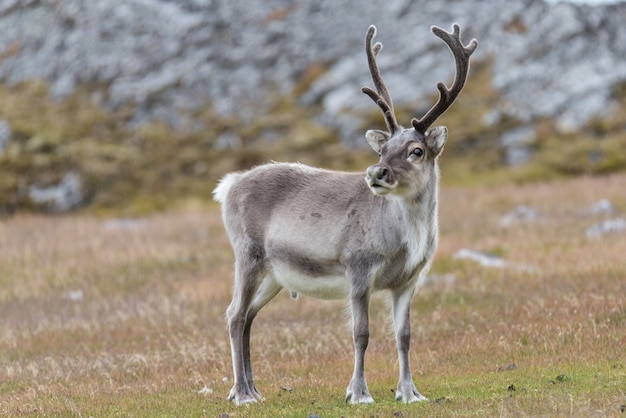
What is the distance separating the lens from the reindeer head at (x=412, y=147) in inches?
401

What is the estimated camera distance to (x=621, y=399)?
30.0 ft

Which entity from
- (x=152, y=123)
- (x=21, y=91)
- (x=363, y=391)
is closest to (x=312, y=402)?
(x=363, y=391)

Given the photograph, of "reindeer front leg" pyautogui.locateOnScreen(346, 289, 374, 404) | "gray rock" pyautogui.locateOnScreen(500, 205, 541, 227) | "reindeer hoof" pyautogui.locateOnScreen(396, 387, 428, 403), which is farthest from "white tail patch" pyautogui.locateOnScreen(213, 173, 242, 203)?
"gray rock" pyautogui.locateOnScreen(500, 205, 541, 227)

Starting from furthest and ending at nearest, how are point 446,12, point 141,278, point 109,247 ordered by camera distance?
point 446,12 < point 109,247 < point 141,278

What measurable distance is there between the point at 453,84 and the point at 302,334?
6.22m

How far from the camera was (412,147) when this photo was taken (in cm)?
1063

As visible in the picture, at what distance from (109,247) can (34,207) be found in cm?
1565

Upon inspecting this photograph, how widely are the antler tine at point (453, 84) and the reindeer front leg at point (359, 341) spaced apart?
2.20 m

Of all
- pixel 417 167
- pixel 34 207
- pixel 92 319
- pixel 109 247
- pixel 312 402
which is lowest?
pixel 34 207

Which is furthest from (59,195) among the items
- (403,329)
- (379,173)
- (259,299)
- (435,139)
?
(379,173)

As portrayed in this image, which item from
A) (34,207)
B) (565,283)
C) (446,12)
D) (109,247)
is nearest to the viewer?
(565,283)

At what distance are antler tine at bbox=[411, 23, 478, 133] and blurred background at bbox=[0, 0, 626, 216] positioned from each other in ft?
102

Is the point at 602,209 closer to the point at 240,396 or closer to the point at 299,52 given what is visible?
the point at 240,396

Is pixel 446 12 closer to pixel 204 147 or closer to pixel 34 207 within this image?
pixel 204 147
